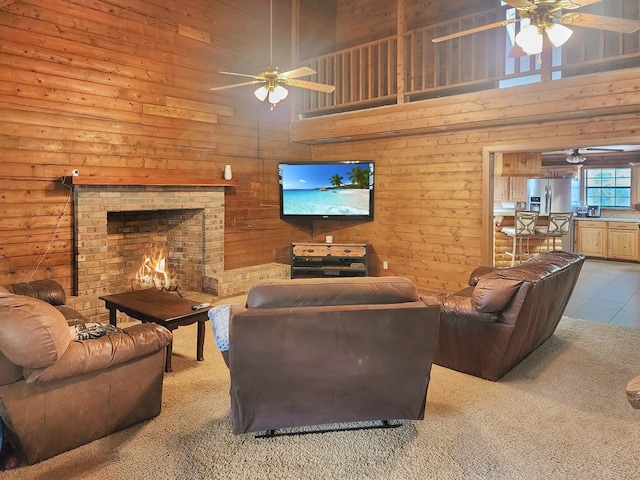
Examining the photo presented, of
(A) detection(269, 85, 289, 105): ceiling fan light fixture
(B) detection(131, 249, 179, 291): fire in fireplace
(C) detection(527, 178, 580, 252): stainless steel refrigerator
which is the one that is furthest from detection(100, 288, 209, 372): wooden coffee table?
(C) detection(527, 178, 580, 252): stainless steel refrigerator

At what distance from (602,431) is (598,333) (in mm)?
2256

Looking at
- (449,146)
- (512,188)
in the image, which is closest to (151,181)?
(449,146)

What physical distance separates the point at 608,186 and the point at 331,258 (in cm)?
751

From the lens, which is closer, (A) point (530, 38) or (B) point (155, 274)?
(A) point (530, 38)

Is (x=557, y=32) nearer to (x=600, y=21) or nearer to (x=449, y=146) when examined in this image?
(x=600, y=21)

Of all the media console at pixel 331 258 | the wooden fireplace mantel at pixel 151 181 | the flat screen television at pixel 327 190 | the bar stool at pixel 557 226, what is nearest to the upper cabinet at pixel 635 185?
the bar stool at pixel 557 226

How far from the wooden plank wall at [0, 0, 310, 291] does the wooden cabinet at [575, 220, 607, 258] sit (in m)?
6.62

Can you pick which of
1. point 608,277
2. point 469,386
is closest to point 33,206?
point 469,386

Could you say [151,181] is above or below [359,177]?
below

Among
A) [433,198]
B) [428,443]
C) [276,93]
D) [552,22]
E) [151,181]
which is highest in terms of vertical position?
[552,22]

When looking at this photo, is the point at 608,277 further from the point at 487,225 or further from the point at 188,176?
the point at 188,176

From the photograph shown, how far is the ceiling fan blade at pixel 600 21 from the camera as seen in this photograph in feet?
10.3

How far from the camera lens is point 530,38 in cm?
317

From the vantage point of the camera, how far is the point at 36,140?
185 inches
